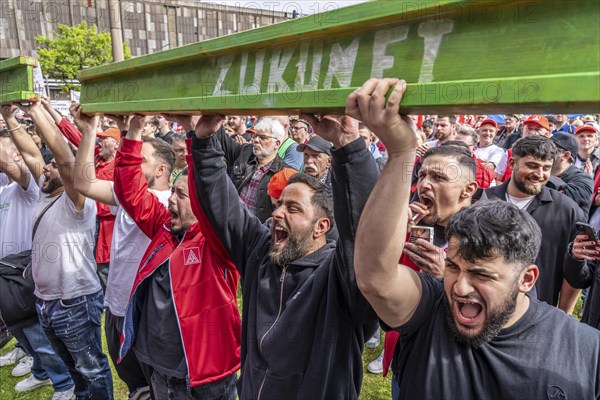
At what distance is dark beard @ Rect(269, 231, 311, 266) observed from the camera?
2.07 m

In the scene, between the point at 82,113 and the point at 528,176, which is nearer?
the point at 82,113

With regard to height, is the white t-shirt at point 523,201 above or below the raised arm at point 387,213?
below

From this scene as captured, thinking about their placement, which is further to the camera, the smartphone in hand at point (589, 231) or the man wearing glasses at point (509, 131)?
the man wearing glasses at point (509, 131)

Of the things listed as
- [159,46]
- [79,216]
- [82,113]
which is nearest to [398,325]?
[82,113]

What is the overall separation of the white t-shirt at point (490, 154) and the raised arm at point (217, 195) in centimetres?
505

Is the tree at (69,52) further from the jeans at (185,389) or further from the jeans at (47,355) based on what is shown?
the jeans at (185,389)

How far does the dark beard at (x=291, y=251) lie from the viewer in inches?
81.4

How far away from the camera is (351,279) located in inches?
65.7

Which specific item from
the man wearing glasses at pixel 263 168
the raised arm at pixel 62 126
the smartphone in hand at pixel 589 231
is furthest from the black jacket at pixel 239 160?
the smartphone in hand at pixel 589 231

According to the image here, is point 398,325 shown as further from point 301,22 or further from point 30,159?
point 30,159

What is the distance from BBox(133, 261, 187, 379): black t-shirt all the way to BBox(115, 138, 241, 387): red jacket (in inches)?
2.3

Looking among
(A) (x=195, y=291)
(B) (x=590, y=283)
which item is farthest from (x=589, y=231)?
(A) (x=195, y=291)

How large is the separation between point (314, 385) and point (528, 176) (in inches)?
92.3

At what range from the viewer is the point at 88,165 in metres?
2.75
